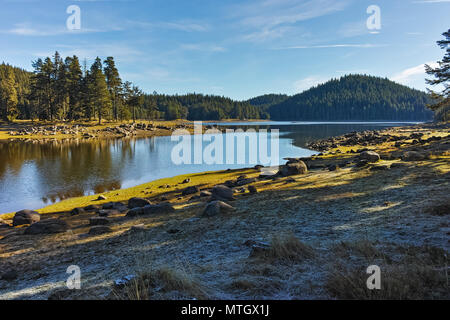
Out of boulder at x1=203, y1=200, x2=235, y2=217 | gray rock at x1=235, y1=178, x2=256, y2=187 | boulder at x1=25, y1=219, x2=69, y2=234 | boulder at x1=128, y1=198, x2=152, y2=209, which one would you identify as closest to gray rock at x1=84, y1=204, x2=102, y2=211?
boulder at x1=128, y1=198, x2=152, y2=209

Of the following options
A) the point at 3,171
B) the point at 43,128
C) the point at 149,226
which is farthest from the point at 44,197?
the point at 43,128

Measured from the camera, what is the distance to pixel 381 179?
50.0 feet

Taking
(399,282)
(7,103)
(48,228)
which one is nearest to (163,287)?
(399,282)

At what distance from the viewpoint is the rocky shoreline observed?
209 inches

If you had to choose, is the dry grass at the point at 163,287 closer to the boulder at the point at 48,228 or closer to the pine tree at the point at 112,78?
the boulder at the point at 48,228

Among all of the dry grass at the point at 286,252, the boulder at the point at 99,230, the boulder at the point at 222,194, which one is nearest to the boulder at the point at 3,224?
the boulder at the point at 99,230

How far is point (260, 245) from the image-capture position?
24.2 ft

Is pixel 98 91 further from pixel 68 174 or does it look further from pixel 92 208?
pixel 92 208

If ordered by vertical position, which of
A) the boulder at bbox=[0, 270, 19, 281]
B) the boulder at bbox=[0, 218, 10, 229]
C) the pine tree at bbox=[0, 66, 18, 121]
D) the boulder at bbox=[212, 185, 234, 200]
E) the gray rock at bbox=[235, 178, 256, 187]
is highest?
the pine tree at bbox=[0, 66, 18, 121]

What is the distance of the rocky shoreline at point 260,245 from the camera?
17.4ft

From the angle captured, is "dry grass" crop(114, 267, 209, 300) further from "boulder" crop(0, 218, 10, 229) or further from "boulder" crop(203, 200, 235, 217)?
"boulder" crop(0, 218, 10, 229)

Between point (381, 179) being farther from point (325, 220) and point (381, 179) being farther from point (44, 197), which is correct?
point (44, 197)

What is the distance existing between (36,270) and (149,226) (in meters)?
4.32

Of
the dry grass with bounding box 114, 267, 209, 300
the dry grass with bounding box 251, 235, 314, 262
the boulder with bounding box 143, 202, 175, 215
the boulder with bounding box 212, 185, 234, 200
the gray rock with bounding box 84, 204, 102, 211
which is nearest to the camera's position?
the dry grass with bounding box 114, 267, 209, 300
